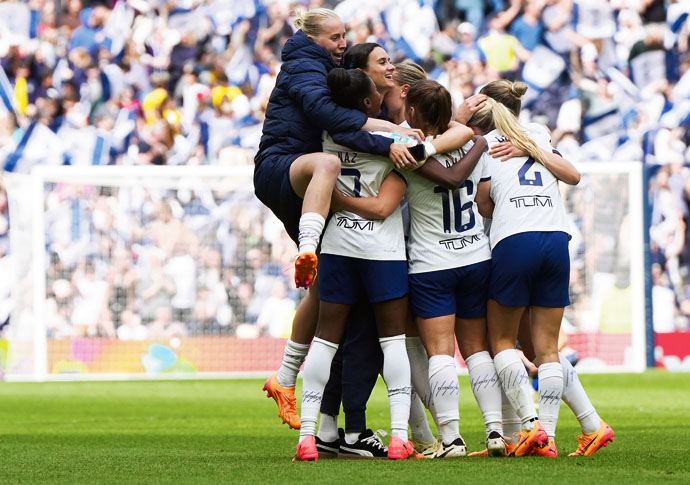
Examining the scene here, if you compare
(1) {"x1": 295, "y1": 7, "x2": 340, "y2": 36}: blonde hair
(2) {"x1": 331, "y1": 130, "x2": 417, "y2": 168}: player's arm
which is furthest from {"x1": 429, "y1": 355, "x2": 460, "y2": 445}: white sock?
(1) {"x1": 295, "y1": 7, "x2": 340, "y2": 36}: blonde hair

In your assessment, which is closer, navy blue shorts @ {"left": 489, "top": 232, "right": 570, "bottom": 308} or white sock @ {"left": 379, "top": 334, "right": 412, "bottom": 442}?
white sock @ {"left": 379, "top": 334, "right": 412, "bottom": 442}

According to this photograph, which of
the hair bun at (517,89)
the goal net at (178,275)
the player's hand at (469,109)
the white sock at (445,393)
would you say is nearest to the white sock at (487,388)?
the white sock at (445,393)

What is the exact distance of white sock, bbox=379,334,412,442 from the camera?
19.2 ft

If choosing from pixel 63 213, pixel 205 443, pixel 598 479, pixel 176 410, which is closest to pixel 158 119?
pixel 63 213

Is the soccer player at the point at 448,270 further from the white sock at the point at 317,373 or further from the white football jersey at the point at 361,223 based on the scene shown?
the white sock at the point at 317,373

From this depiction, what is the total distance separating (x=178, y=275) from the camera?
15.2m

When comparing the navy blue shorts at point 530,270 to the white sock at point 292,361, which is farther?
the white sock at point 292,361

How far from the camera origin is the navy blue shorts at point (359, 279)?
19.3 ft

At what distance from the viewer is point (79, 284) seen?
15.1 meters

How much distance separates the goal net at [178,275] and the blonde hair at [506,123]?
872cm

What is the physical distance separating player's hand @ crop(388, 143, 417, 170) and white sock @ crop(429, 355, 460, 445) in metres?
0.98

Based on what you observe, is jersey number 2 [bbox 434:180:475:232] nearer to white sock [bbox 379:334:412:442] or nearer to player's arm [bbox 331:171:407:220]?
player's arm [bbox 331:171:407:220]

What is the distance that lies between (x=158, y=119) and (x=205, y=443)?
1228cm

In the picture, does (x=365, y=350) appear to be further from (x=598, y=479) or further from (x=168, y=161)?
(x=168, y=161)
